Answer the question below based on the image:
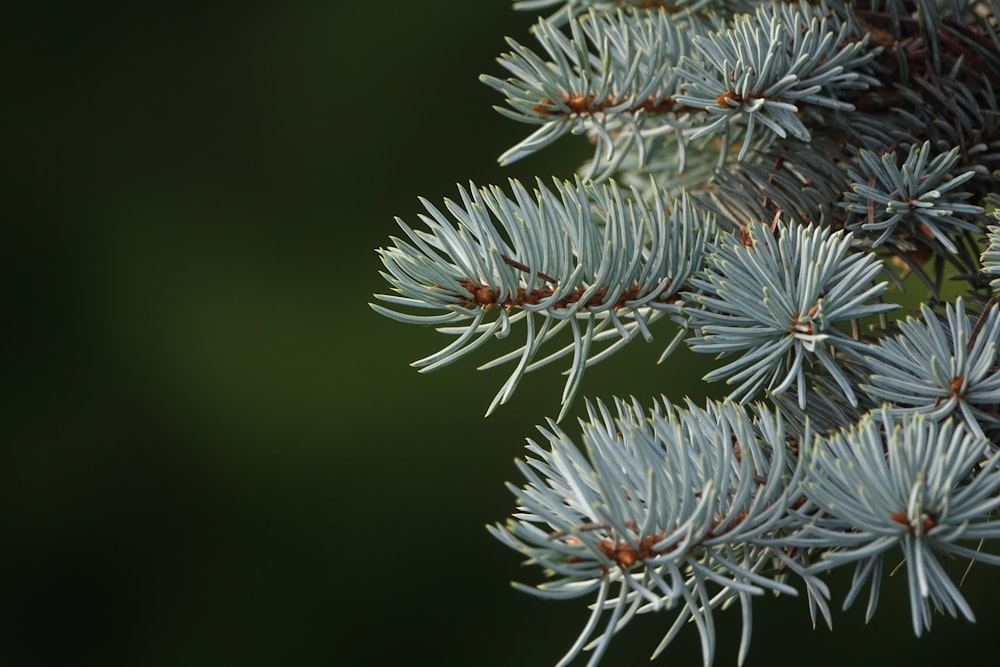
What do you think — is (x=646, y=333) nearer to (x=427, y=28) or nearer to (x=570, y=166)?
(x=570, y=166)

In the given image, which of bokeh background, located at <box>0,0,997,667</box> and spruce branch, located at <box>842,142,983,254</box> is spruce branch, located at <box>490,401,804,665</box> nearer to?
spruce branch, located at <box>842,142,983,254</box>

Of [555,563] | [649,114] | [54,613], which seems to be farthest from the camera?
[54,613]

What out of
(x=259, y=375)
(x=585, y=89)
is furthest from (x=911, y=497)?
(x=259, y=375)

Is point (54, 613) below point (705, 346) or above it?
below

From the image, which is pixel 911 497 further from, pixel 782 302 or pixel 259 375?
pixel 259 375

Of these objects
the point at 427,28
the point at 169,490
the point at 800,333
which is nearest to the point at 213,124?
the point at 427,28

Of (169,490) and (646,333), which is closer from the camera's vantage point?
(646,333)

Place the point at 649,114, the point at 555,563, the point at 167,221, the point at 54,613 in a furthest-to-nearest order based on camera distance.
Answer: the point at 167,221, the point at 54,613, the point at 649,114, the point at 555,563

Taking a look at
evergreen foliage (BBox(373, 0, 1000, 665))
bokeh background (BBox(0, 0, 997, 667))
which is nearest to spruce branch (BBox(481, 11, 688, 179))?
evergreen foliage (BBox(373, 0, 1000, 665))
